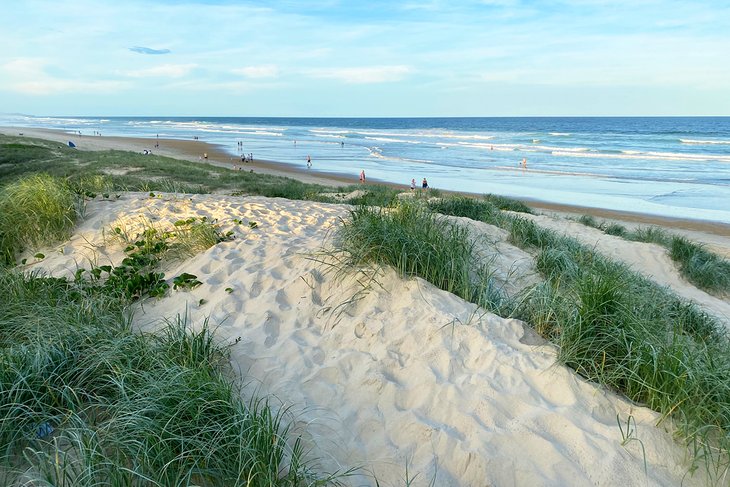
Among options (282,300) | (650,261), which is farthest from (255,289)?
(650,261)

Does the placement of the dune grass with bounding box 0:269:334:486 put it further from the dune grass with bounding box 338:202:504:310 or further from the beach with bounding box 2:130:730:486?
the dune grass with bounding box 338:202:504:310

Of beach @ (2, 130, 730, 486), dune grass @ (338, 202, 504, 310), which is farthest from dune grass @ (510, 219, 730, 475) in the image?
dune grass @ (338, 202, 504, 310)

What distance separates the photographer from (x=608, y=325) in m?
3.91

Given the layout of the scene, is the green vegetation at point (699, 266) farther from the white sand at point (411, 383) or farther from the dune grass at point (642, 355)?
the white sand at point (411, 383)

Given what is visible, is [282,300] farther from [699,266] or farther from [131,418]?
[699,266]

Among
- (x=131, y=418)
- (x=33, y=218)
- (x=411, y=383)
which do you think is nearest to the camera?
(x=131, y=418)

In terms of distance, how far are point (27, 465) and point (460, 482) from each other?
2.28 metres

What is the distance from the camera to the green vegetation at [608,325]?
3.23 meters

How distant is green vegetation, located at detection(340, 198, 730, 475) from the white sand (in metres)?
0.16

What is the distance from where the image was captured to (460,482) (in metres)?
2.93

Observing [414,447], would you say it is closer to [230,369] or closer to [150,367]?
[230,369]

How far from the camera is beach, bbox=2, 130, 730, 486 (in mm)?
3043

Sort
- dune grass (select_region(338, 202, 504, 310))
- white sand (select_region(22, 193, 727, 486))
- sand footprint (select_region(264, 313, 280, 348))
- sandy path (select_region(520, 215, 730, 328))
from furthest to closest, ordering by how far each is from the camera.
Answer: sandy path (select_region(520, 215, 730, 328))
dune grass (select_region(338, 202, 504, 310))
sand footprint (select_region(264, 313, 280, 348))
white sand (select_region(22, 193, 727, 486))

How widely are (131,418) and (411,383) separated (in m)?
1.81
